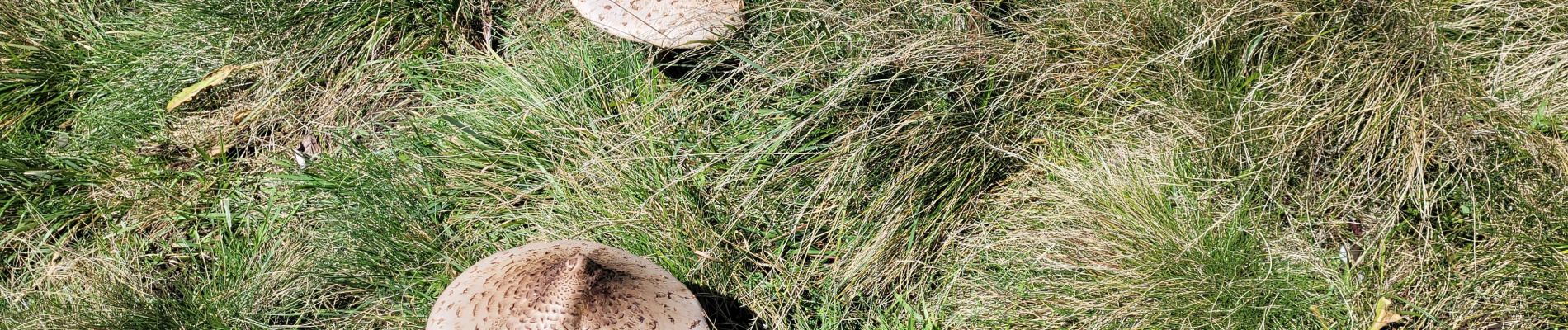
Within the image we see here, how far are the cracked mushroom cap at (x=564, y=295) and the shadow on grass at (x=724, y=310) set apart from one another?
1.40 ft

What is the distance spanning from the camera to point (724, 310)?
2965mm

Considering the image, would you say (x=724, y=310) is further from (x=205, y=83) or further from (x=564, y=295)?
(x=205, y=83)

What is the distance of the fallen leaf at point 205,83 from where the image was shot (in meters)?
3.52

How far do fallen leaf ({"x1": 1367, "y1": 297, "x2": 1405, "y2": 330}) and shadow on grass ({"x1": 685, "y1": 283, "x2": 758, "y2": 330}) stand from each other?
1659 millimetres

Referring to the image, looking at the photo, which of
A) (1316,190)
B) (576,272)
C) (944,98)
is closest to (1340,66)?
(1316,190)

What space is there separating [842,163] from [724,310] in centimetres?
55

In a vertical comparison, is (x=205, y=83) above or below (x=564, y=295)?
below

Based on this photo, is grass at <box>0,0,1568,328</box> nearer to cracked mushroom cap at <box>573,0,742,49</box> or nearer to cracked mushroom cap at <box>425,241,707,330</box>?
cracked mushroom cap at <box>573,0,742,49</box>

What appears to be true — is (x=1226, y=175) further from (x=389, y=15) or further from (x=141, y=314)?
(x=141, y=314)

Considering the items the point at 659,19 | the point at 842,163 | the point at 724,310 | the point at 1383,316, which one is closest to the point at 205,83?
the point at 659,19

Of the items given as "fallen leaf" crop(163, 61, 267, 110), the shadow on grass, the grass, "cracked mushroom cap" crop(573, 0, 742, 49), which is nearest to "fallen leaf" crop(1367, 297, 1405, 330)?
the grass

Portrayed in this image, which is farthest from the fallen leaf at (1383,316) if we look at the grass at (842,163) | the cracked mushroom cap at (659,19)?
the cracked mushroom cap at (659,19)

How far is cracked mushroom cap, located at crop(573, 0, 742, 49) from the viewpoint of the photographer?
2953 mm

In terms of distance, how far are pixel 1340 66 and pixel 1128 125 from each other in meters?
0.60
